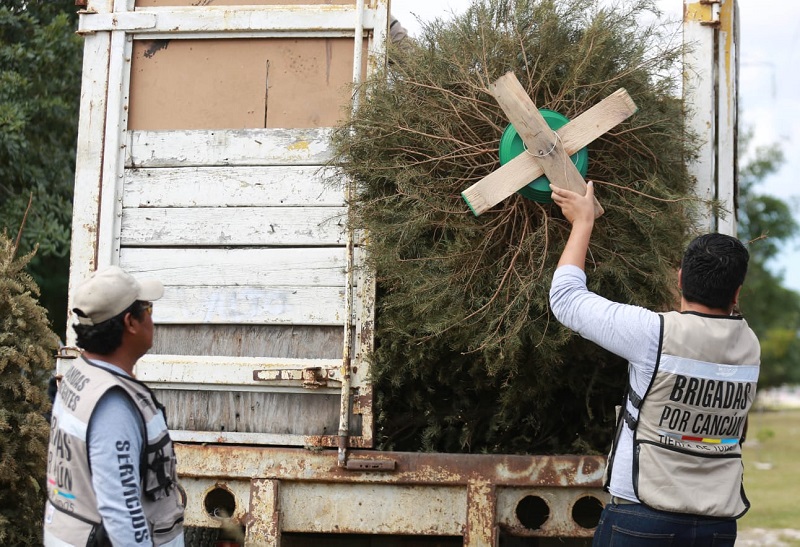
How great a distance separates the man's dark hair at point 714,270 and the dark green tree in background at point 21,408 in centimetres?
275

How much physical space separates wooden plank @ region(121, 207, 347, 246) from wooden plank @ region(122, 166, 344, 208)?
0.03m

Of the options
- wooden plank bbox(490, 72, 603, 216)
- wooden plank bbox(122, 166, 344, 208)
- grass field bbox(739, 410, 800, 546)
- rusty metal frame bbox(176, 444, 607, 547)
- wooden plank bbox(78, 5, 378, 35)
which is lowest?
grass field bbox(739, 410, 800, 546)

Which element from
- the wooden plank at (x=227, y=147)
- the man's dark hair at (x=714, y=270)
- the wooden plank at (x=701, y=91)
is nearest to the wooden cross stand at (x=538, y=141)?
the man's dark hair at (x=714, y=270)

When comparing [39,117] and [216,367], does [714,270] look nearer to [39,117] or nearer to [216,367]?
[216,367]

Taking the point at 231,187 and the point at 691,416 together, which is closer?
the point at 691,416

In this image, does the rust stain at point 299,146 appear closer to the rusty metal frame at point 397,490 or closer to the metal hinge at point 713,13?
the rusty metal frame at point 397,490

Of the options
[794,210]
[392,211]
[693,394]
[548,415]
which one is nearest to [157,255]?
[392,211]

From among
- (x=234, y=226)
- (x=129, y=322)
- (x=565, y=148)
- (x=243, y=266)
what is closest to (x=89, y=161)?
(x=234, y=226)

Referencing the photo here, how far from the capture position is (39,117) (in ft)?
23.5

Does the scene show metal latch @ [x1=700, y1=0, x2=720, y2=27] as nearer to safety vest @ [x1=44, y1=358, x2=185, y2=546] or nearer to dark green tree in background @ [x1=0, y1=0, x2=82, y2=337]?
safety vest @ [x1=44, y1=358, x2=185, y2=546]

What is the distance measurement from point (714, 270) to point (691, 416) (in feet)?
1.37

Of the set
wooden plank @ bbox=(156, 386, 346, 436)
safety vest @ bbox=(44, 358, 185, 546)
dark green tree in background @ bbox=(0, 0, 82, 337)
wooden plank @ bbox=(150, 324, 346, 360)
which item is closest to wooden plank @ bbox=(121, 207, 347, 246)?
wooden plank @ bbox=(150, 324, 346, 360)

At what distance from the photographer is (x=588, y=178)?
3.25 metres

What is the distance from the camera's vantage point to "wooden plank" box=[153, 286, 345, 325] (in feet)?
11.8
